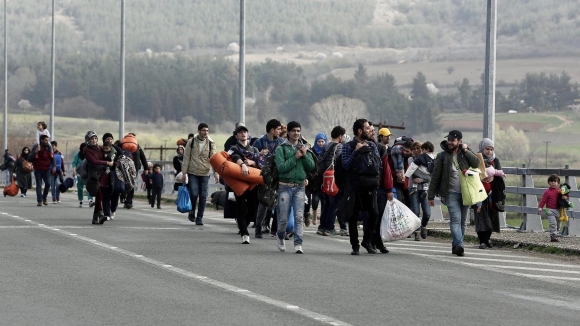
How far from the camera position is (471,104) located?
19400 centimetres

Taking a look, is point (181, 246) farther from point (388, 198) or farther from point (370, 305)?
point (370, 305)

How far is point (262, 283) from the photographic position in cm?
1316

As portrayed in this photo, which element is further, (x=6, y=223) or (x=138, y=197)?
(x=138, y=197)

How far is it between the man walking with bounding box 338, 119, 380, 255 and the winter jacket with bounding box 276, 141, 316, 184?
589 mm

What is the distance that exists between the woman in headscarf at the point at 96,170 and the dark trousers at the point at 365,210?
7.73 meters

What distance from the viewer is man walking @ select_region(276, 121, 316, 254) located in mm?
17828

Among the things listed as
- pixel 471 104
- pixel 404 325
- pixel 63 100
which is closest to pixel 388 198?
pixel 404 325

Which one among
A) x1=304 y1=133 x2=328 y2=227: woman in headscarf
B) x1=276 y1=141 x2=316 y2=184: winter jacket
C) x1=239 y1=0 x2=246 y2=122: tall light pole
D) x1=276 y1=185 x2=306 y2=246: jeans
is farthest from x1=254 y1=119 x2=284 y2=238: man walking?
x1=239 y1=0 x2=246 y2=122: tall light pole

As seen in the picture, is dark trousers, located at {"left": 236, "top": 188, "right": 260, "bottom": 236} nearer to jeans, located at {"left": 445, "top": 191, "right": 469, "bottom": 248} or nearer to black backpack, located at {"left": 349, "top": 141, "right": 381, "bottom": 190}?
black backpack, located at {"left": 349, "top": 141, "right": 381, "bottom": 190}

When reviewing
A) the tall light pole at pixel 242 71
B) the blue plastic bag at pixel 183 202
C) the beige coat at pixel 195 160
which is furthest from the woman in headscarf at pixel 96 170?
the tall light pole at pixel 242 71

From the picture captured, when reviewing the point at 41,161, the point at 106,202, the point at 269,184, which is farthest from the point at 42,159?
the point at 269,184

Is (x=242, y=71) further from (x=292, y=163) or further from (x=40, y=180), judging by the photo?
(x=292, y=163)

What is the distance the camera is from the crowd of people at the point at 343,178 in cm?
1755

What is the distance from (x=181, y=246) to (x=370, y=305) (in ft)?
23.5
